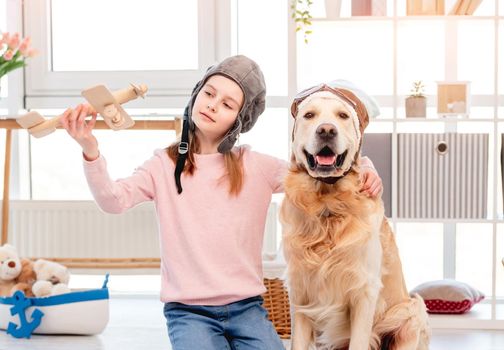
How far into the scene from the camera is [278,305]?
106 inches

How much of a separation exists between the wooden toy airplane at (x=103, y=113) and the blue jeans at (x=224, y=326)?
0.48 m

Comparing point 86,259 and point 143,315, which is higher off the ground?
point 86,259

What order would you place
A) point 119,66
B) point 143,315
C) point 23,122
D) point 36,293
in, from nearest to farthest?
point 23,122, point 36,293, point 143,315, point 119,66

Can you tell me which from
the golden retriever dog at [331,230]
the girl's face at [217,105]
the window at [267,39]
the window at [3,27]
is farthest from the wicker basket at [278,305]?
the window at [3,27]

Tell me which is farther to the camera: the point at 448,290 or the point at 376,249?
the point at 448,290

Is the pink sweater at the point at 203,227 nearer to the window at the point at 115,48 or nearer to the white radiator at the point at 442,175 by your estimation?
the white radiator at the point at 442,175

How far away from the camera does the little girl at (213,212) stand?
1.90m

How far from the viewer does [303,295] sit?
1.84m

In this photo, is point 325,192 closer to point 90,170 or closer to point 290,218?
point 290,218

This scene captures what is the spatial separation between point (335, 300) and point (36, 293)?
150 cm

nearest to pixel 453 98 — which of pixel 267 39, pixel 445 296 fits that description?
pixel 445 296

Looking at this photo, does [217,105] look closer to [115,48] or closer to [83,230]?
[83,230]

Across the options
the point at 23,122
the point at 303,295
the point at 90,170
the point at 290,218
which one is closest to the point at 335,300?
the point at 303,295

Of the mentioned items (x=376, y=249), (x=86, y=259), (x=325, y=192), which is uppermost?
(x=325, y=192)
